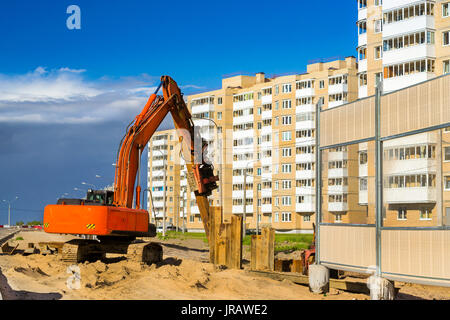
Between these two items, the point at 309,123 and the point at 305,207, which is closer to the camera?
the point at 305,207

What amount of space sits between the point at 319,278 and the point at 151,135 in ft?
44.1

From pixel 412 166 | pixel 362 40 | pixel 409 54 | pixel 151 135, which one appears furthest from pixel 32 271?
pixel 362 40

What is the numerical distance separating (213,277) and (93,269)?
484 centimetres

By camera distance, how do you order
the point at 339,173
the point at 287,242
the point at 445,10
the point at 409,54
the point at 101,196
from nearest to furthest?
the point at 101,196, the point at 287,242, the point at 445,10, the point at 409,54, the point at 339,173

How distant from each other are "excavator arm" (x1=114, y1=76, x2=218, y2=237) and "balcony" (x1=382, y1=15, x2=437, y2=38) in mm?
33008

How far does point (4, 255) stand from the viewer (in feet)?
111

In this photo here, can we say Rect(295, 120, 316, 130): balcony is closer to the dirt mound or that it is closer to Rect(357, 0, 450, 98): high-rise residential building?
Rect(357, 0, 450, 98): high-rise residential building

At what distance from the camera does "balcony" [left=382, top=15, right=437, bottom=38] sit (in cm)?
5809

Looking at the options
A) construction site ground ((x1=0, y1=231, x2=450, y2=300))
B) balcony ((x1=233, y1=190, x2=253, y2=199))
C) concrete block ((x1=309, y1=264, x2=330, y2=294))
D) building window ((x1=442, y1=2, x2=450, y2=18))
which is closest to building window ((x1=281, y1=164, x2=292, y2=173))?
balcony ((x1=233, y1=190, x2=253, y2=199))

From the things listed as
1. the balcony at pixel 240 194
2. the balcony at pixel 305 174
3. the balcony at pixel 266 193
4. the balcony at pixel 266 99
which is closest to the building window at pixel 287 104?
the balcony at pixel 266 99

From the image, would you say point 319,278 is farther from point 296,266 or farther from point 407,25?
point 407,25

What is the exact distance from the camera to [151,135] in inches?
1185
